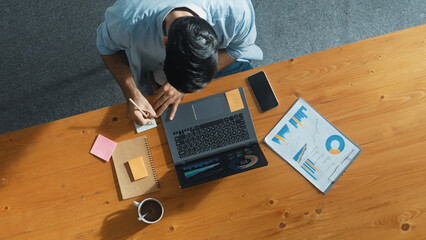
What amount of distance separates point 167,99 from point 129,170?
10.6 inches

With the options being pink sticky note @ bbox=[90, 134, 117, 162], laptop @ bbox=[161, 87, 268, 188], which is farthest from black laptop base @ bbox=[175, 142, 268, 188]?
pink sticky note @ bbox=[90, 134, 117, 162]

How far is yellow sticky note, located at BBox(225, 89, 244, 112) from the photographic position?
1.16 metres

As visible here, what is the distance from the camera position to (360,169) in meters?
1.14

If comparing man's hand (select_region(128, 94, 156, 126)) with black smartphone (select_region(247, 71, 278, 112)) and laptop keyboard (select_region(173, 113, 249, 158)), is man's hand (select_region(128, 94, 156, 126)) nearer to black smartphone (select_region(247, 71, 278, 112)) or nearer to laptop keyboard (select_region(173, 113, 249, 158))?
laptop keyboard (select_region(173, 113, 249, 158))

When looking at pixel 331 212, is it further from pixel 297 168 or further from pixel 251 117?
pixel 251 117

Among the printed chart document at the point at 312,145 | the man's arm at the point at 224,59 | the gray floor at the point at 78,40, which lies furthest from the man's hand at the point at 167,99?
the gray floor at the point at 78,40

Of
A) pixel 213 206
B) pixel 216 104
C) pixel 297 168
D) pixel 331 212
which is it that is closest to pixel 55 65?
pixel 216 104

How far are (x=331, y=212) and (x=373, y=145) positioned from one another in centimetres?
27

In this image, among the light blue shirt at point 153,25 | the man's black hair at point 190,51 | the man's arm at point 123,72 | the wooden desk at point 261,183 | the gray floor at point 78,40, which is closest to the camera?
the man's black hair at point 190,51

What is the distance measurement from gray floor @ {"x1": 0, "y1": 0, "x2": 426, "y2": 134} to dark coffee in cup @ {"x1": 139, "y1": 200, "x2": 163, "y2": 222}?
2.59 ft

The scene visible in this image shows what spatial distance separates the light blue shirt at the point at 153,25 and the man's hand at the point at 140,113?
5.5 inches

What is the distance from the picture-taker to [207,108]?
115cm

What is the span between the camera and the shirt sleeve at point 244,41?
42.9 inches

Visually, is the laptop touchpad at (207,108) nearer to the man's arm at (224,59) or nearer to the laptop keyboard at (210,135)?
the laptop keyboard at (210,135)
